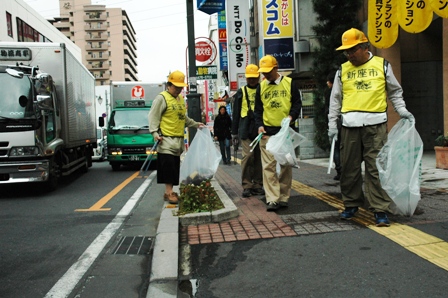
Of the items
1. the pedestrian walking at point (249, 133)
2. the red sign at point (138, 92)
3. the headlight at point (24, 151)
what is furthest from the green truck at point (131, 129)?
the pedestrian walking at point (249, 133)

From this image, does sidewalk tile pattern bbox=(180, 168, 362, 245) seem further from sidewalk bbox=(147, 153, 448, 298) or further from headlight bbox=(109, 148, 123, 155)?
headlight bbox=(109, 148, 123, 155)

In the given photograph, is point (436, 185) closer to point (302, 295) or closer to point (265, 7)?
point (302, 295)

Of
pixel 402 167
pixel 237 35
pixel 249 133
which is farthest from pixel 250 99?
pixel 237 35

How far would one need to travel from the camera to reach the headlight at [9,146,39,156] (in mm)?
8695

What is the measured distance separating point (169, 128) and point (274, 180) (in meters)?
1.78

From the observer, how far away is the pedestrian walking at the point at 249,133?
22.9 feet

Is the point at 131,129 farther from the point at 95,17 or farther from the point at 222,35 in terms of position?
the point at 95,17

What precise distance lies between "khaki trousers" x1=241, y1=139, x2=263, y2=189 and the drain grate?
2215 millimetres

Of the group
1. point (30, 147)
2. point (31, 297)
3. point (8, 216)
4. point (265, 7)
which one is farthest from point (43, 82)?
point (265, 7)

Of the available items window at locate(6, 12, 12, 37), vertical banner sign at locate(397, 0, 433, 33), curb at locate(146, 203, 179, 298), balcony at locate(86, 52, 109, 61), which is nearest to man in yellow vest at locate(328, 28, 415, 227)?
curb at locate(146, 203, 179, 298)

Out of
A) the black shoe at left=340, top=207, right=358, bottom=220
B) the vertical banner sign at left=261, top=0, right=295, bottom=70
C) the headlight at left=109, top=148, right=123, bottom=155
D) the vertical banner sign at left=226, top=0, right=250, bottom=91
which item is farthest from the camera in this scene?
the vertical banner sign at left=226, top=0, right=250, bottom=91

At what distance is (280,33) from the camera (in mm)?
15391

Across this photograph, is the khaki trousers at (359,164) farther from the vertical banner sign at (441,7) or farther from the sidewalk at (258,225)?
the vertical banner sign at (441,7)

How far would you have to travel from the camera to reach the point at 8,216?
696 centimetres
